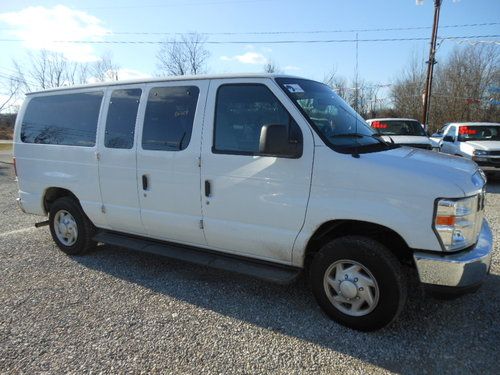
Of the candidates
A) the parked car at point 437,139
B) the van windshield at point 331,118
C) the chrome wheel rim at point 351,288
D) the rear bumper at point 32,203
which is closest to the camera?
the chrome wheel rim at point 351,288

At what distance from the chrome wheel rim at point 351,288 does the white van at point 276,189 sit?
0.04 ft

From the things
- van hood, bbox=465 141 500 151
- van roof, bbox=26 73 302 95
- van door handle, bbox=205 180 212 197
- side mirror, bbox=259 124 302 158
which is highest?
van roof, bbox=26 73 302 95

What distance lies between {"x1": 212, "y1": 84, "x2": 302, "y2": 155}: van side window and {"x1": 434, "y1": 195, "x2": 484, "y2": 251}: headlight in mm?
1355

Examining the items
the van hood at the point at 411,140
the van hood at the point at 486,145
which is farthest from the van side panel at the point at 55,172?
the van hood at the point at 486,145

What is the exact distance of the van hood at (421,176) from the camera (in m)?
2.79

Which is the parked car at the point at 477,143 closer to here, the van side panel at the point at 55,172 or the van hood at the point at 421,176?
the van hood at the point at 421,176

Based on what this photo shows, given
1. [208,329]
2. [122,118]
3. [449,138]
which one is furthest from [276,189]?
[449,138]

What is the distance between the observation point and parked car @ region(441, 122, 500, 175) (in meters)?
A: 10.3

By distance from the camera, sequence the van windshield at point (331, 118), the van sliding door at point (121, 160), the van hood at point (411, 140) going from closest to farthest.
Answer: the van windshield at point (331, 118)
the van sliding door at point (121, 160)
the van hood at point (411, 140)

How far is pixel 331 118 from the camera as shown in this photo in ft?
11.8

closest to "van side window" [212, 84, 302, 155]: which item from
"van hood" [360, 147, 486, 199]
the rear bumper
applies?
"van hood" [360, 147, 486, 199]

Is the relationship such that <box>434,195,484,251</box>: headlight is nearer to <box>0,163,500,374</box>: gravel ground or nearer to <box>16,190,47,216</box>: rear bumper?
<box>0,163,500,374</box>: gravel ground

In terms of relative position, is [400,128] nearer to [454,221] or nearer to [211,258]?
[211,258]

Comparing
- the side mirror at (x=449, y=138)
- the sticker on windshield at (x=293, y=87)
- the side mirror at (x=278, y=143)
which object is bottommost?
the side mirror at (x=449, y=138)
